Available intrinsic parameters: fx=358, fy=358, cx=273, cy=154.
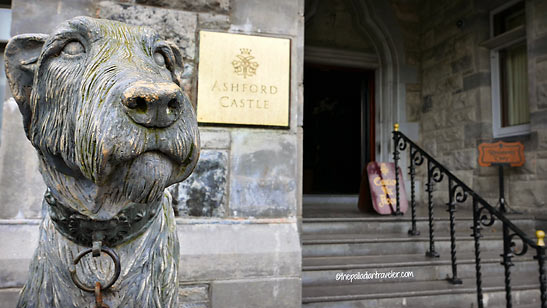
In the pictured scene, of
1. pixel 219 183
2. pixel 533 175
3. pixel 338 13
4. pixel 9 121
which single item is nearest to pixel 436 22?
pixel 338 13

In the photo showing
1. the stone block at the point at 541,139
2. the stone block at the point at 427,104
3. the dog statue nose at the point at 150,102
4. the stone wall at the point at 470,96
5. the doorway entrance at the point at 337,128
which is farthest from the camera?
the doorway entrance at the point at 337,128

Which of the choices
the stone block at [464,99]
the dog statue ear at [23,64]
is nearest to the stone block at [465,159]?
the stone block at [464,99]

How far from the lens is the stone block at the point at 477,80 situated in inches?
196

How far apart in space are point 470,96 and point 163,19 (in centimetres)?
458

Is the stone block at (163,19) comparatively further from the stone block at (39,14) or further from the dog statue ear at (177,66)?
the dog statue ear at (177,66)

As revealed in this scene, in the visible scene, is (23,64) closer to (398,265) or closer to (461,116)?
(398,265)

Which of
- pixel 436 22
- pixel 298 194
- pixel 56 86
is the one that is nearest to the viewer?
pixel 56 86

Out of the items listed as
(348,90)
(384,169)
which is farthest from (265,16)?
(348,90)

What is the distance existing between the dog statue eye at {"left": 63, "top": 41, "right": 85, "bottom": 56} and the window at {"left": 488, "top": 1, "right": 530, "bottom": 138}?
505 cm

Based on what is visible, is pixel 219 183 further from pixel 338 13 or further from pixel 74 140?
pixel 338 13

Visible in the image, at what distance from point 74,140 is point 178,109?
0.24 metres

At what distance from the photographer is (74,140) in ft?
2.38

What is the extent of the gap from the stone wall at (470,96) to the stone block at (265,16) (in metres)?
3.42

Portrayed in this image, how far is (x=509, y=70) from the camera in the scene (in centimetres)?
487
